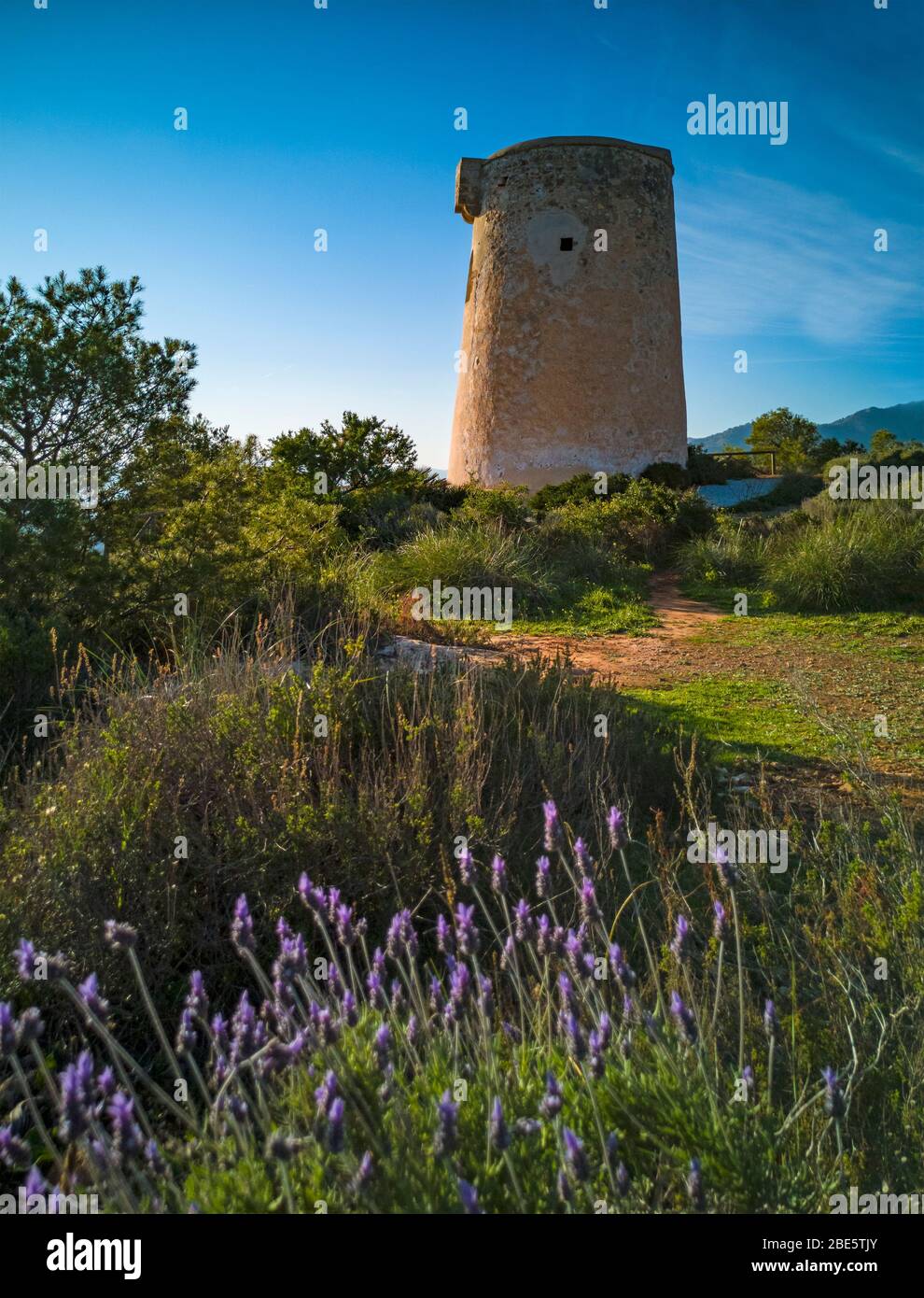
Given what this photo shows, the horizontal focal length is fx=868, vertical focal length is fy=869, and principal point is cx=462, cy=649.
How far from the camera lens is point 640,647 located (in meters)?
8.46

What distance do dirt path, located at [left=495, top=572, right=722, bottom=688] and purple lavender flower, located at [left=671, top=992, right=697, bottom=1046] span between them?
490 cm

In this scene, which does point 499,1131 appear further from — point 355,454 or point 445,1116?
point 355,454

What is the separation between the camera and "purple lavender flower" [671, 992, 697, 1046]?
1558 mm

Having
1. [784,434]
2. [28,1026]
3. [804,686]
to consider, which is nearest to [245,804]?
[28,1026]

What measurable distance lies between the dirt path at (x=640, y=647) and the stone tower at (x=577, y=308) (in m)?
10.5

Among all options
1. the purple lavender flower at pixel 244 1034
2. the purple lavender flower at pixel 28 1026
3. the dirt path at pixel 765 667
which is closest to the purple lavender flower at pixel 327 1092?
the purple lavender flower at pixel 244 1034

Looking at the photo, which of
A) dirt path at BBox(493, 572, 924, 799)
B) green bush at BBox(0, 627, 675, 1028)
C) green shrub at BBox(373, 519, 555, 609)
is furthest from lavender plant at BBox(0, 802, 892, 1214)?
green shrub at BBox(373, 519, 555, 609)

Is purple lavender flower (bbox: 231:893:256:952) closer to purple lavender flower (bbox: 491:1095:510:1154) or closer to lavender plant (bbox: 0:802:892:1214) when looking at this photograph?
lavender plant (bbox: 0:802:892:1214)

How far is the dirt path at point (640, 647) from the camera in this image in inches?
291

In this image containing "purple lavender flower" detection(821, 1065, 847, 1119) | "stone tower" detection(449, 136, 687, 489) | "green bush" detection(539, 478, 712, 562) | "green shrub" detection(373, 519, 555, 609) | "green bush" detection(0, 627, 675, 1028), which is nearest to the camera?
"purple lavender flower" detection(821, 1065, 847, 1119)

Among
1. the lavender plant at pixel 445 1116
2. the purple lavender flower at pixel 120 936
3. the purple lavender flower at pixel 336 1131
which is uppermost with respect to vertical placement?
the purple lavender flower at pixel 120 936

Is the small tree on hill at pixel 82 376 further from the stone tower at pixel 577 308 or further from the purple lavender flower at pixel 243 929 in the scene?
the stone tower at pixel 577 308

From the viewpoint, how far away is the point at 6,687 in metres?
4.80
